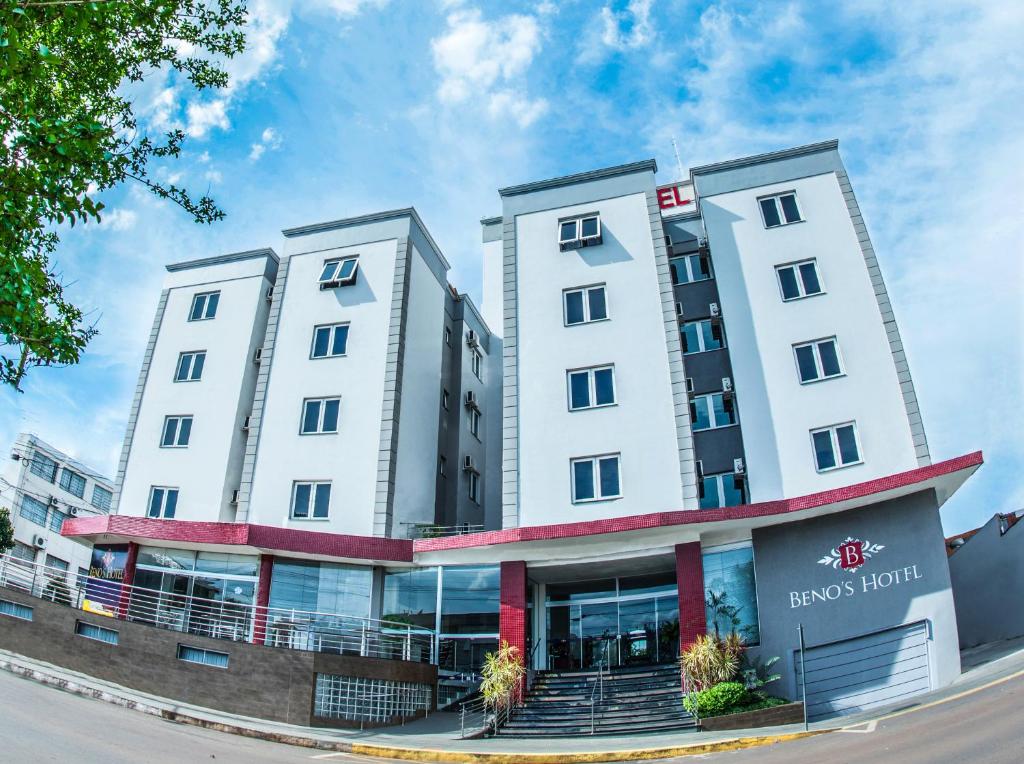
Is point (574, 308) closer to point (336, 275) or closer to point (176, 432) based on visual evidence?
point (336, 275)

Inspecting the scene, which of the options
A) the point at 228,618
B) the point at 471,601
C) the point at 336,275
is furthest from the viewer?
the point at 336,275

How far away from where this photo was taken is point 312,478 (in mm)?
25266

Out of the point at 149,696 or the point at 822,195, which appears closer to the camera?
the point at 149,696

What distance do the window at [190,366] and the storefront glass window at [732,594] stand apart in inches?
717

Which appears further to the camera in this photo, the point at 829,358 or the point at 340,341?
the point at 340,341

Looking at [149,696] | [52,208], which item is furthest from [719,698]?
[52,208]

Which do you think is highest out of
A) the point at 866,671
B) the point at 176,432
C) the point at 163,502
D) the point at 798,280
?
the point at 798,280

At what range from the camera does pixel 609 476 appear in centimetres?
2267

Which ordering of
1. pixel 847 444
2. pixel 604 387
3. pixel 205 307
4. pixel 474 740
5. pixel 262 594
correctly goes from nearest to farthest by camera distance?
pixel 474 740 → pixel 847 444 → pixel 262 594 → pixel 604 387 → pixel 205 307

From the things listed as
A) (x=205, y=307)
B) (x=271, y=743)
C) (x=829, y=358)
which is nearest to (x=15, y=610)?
(x=271, y=743)

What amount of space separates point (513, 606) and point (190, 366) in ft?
48.7

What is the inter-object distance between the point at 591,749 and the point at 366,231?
19015 mm

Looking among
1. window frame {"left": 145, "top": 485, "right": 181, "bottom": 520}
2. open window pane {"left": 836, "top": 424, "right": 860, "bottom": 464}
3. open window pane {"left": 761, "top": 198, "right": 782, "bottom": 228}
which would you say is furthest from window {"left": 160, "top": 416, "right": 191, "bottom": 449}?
open window pane {"left": 836, "top": 424, "right": 860, "bottom": 464}

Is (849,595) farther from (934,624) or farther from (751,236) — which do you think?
(751,236)
